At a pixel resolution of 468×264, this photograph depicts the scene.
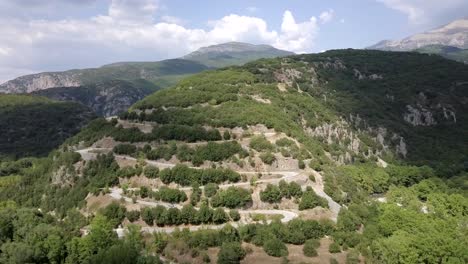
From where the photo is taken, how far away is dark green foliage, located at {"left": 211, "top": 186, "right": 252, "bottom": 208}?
9419cm

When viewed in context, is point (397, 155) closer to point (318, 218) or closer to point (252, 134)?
point (252, 134)

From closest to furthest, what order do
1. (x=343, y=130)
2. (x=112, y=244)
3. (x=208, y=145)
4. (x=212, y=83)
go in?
(x=112, y=244)
(x=208, y=145)
(x=212, y=83)
(x=343, y=130)

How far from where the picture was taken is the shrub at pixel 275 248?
265 feet

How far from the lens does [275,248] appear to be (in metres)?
81.1

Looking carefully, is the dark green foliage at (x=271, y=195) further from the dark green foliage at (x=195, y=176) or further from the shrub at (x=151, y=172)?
the shrub at (x=151, y=172)

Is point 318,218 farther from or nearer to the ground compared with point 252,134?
nearer to the ground

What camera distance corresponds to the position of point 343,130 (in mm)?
167625

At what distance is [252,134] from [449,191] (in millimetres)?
63741

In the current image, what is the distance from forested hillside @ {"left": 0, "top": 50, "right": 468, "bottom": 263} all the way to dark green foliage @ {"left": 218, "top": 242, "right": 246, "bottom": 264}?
0.26 metres

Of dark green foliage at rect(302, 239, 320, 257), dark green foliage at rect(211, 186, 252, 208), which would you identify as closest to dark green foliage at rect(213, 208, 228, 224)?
dark green foliage at rect(211, 186, 252, 208)

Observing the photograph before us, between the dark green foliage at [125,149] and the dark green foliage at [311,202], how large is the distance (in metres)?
44.3

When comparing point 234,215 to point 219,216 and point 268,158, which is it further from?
point 268,158

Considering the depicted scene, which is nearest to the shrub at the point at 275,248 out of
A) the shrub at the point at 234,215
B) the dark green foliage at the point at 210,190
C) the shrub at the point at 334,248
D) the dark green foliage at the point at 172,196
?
the shrub at the point at 334,248

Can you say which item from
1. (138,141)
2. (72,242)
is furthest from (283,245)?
(138,141)
